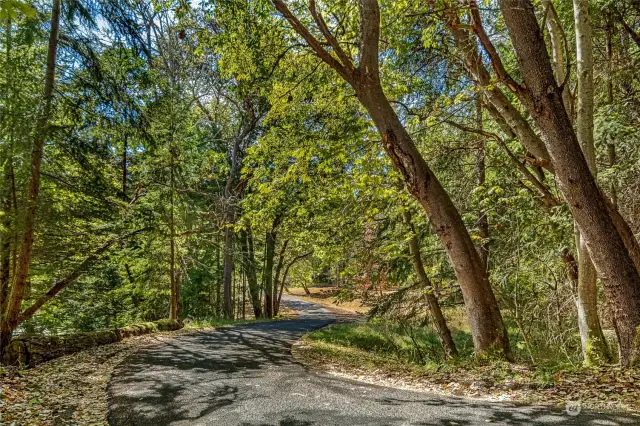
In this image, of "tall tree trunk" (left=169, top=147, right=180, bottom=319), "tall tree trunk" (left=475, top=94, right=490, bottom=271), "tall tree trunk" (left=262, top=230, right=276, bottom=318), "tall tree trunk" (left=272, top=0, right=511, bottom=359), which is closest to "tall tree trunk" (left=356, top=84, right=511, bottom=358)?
"tall tree trunk" (left=272, top=0, right=511, bottom=359)

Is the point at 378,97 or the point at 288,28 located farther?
the point at 288,28

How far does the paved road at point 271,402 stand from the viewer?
11.1 feet

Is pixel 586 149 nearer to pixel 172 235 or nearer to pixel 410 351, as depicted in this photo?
pixel 410 351

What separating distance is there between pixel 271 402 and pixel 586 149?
465cm

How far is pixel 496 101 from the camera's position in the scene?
525 cm

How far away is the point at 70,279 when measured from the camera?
7.70 m

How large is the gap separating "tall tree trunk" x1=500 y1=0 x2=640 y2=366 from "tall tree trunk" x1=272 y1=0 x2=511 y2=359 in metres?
1.39

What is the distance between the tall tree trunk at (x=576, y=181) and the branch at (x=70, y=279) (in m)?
8.30

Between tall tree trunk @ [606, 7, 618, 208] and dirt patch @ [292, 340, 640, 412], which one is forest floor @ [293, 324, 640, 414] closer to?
dirt patch @ [292, 340, 640, 412]

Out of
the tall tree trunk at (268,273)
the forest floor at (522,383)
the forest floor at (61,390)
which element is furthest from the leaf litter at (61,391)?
the tall tree trunk at (268,273)

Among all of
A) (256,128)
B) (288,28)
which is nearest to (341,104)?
(288,28)

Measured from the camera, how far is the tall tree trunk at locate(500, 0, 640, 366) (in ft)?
12.4

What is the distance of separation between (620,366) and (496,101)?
136 inches

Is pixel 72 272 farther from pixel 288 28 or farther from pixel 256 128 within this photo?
pixel 256 128
